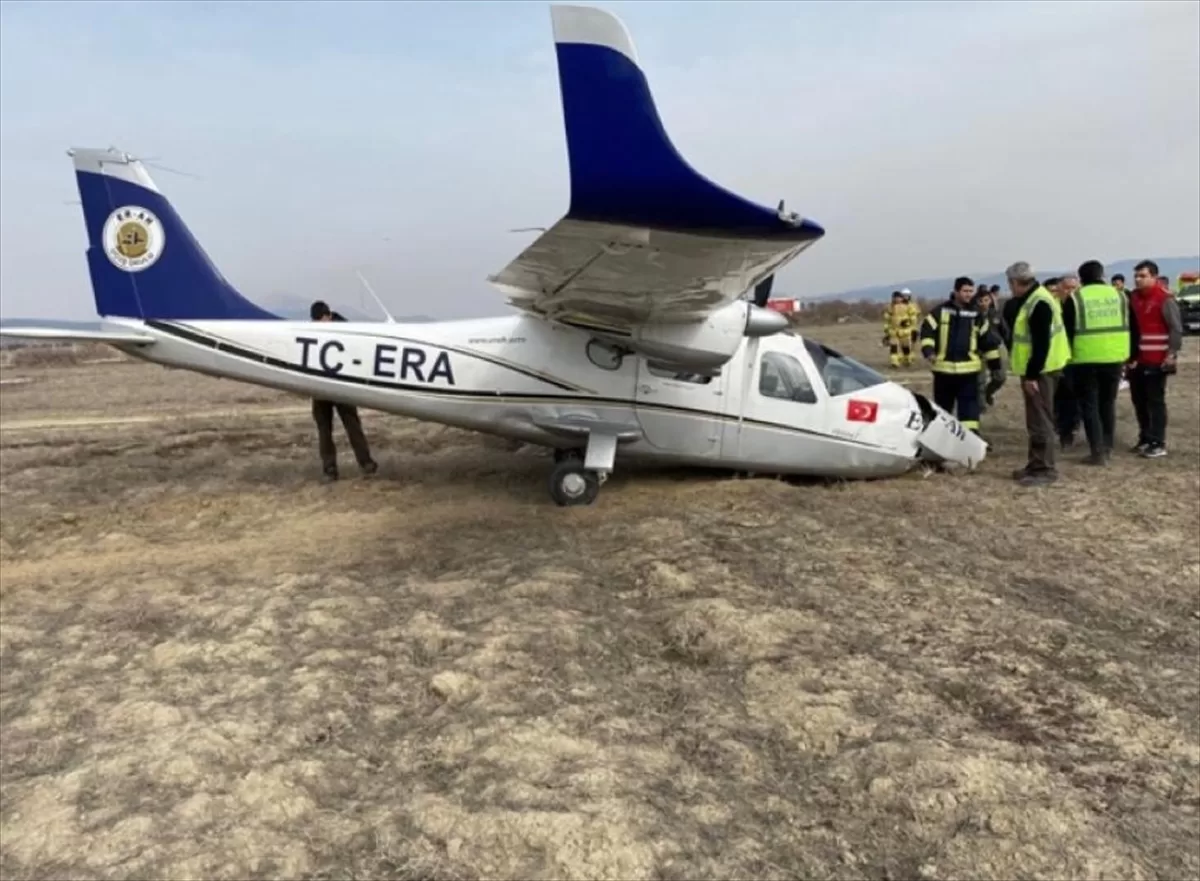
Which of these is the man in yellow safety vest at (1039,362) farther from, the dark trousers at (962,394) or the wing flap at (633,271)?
the wing flap at (633,271)

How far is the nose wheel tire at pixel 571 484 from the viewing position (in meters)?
8.95

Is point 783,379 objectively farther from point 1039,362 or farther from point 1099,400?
point 1099,400

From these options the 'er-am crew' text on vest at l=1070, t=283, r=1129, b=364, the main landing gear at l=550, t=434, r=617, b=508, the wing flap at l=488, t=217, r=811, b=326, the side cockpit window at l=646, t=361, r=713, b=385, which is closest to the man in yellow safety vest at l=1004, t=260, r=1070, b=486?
the 'er-am crew' text on vest at l=1070, t=283, r=1129, b=364

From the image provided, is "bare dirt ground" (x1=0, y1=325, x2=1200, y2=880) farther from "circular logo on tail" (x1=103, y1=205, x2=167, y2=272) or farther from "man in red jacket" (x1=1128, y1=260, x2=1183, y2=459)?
"circular logo on tail" (x1=103, y1=205, x2=167, y2=272)

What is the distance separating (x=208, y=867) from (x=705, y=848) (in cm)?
198

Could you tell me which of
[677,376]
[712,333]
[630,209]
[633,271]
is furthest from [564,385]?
[630,209]

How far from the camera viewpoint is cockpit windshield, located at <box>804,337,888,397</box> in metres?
9.43

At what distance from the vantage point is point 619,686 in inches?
193

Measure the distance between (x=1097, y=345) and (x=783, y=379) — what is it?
3.52 meters

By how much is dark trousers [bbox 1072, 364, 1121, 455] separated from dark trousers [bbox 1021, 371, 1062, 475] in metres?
1.14

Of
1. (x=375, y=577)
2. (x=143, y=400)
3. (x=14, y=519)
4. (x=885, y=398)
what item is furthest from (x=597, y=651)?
(x=143, y=400)

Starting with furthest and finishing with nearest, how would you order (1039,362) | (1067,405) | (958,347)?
(1067,405) → (958,347) → (1039,362)

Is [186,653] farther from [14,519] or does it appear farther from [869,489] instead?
[869,489]

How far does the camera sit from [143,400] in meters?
21.8
